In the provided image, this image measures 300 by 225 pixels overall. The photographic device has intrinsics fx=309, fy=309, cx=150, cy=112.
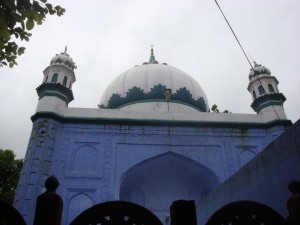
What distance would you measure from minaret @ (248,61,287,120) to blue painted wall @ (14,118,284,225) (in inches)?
27.1

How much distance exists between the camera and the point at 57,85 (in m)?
9.11

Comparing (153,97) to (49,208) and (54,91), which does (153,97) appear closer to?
(54,91)

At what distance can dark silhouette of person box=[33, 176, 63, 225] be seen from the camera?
1.74 m

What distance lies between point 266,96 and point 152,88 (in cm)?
383

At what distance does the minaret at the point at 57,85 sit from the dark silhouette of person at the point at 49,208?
695cm

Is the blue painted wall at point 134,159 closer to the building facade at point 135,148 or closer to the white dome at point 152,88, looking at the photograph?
the building facade at point 135,148

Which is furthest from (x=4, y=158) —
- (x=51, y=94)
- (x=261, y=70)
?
(x=261, y=70)

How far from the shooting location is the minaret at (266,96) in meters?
9.22

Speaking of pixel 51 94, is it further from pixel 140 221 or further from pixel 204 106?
pixel 140 221

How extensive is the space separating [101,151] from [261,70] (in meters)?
6.12

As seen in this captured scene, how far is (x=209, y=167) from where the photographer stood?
821cm

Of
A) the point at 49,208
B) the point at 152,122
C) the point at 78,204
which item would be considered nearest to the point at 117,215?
the point at 49,208

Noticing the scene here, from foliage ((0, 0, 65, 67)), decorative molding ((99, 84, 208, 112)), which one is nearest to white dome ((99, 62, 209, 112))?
decorative molding ((99, 84, 208, 112))

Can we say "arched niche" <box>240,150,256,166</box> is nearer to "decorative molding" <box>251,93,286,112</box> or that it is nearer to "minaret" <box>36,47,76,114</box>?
"decorative molding" <box>251,93,286,112</box>
